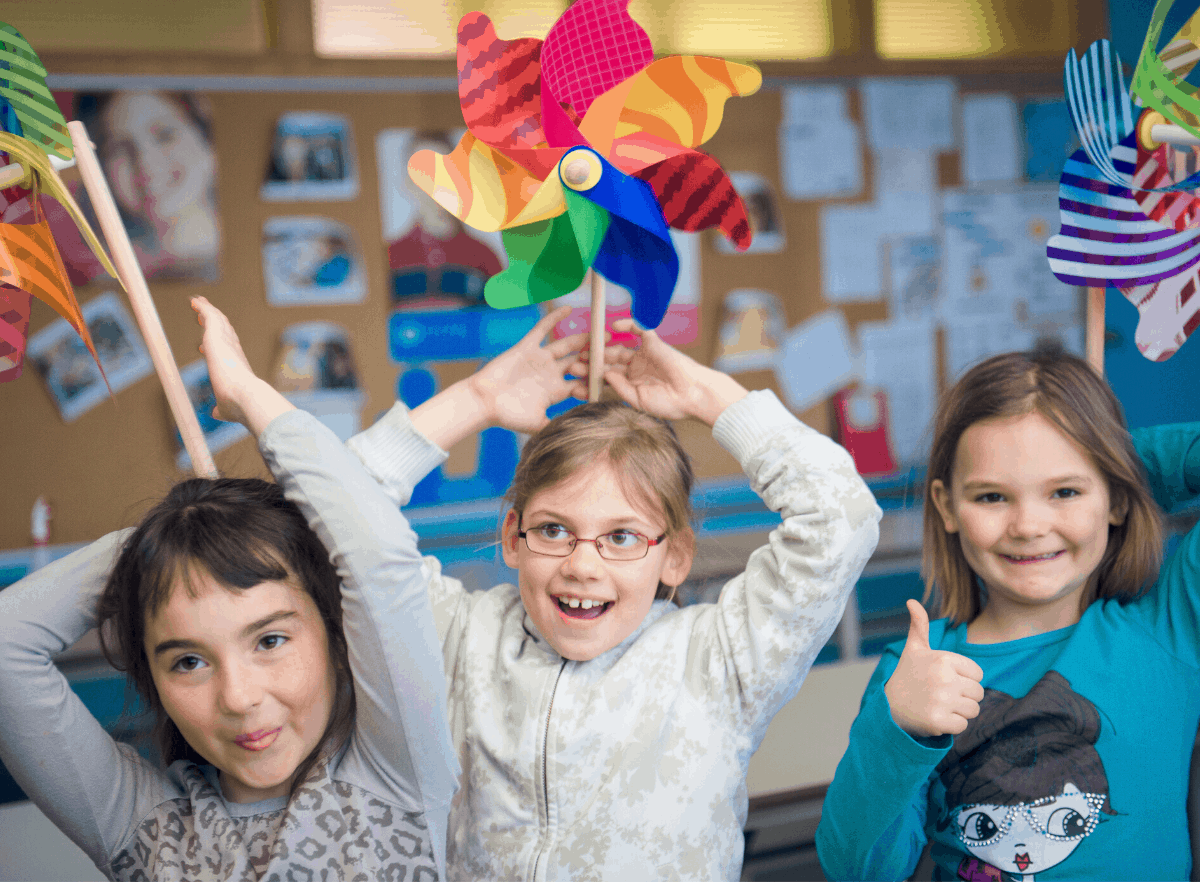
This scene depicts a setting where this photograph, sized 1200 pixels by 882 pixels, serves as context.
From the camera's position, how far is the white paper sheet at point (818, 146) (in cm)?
266

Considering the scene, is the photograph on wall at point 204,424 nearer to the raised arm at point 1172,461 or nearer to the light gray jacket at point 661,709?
the light gray jacket at point 661,709

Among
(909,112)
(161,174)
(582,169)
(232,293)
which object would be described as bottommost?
(232,293)

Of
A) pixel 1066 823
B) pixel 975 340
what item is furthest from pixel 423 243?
pixel 1066 823

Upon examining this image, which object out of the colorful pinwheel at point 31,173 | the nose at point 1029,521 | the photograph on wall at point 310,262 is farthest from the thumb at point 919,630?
the photograph on wall at point 310,262

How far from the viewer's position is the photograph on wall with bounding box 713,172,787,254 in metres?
2.64

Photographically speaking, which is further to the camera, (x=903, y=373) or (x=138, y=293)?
(x=903, y=373)

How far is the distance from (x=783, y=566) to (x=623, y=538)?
0.16 m

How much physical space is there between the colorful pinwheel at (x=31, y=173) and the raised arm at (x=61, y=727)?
231mm

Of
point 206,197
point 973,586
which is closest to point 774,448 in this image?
point 973,586

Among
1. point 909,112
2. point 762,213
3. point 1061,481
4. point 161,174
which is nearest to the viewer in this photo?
point 1061,481

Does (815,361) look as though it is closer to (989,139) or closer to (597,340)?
(989,139)

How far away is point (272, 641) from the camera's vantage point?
857 millimetres

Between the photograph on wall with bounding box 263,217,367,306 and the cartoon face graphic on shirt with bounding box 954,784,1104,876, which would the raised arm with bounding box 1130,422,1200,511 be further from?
the photograph on wall with bounding box 263,217,367,306

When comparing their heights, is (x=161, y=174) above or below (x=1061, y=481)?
above
